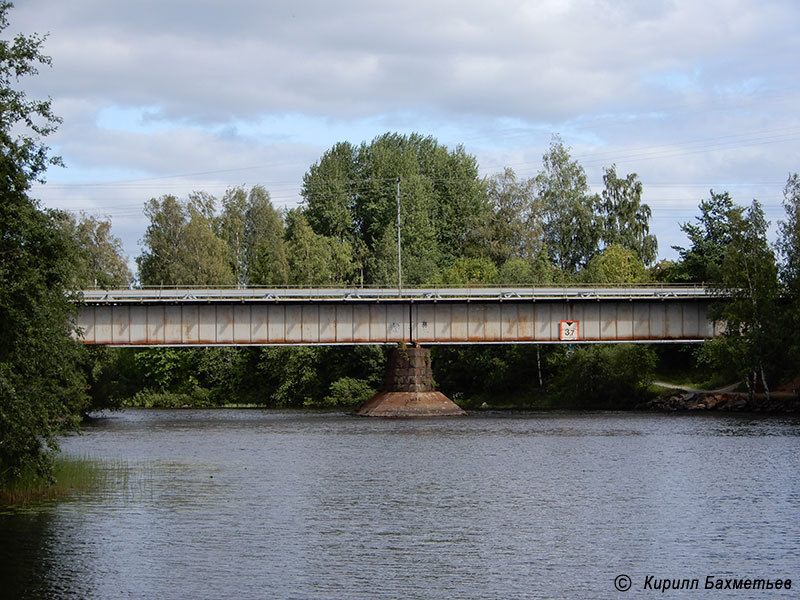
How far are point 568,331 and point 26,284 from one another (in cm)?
6147

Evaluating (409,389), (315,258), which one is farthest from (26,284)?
(315,258)

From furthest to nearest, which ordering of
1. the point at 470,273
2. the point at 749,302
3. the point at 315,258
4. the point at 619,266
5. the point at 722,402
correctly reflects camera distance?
the point at 470,273 < the point at 315,258 < the point at 619,266 < the point at 722,402 < the point at 749,302

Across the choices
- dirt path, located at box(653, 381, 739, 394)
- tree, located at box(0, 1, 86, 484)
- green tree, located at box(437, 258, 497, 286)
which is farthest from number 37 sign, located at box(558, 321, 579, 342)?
tree, located at box(0, 1, 86, 484)

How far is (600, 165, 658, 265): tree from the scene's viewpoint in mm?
142875

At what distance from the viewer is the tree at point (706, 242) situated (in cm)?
11044

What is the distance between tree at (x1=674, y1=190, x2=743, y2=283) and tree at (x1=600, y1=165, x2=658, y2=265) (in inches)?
958

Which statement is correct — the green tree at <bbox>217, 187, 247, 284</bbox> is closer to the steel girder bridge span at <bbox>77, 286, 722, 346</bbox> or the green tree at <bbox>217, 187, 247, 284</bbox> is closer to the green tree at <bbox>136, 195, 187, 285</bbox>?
the green tree at <bbox>136, 195, 187, 285</bbox>

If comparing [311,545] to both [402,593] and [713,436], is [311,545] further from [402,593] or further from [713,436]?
[713,436]

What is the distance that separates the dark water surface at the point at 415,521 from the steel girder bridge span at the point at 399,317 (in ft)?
80.0

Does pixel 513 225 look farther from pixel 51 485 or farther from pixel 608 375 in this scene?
pixel 51 485

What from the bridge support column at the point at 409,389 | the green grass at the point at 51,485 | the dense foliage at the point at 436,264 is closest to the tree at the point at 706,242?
the dense foliage at the point at 436,264

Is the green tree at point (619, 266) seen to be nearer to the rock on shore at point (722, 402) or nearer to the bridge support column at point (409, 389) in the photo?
the rock on shore at point (722, 402)

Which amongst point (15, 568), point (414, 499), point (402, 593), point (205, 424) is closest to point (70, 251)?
point (15, 568)

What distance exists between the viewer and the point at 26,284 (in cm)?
3497
